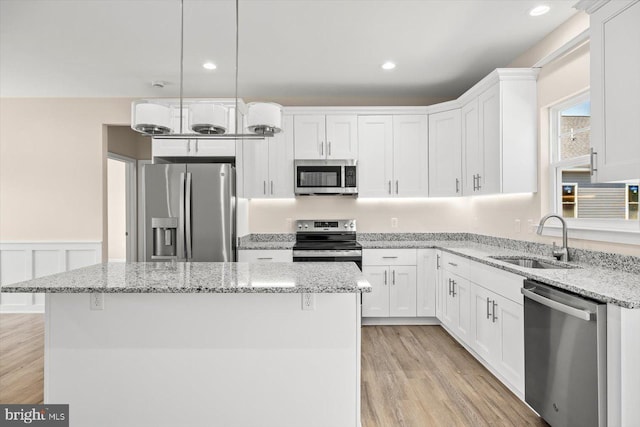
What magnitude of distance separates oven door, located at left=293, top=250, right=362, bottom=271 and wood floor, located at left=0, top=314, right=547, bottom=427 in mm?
816

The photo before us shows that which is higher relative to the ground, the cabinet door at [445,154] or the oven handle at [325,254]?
the cabinet door at [445,154]

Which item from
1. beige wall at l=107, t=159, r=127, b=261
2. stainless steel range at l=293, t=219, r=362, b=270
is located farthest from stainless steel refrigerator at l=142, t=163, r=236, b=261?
beige wall at l=107, t=159, r=127, b=261

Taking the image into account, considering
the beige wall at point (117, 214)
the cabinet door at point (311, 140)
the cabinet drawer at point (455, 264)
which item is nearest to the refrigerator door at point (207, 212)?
the cabinet door at point (311, 140)

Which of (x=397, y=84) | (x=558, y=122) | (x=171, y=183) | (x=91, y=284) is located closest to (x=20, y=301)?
(x=171, y=183)

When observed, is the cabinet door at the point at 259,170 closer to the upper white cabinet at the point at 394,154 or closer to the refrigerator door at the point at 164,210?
the refrigerator door at the point at 164,210

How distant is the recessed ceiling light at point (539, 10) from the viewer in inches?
101

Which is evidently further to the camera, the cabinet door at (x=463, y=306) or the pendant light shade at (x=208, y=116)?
the cabinet door at (x=463, y=306)

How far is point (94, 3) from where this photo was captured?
2535 mm

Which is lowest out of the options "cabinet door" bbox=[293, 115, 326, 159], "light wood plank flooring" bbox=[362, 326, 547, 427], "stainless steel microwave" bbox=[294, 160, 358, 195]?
"light wood plank flooring" bbox=[362, 326, 547, 427]

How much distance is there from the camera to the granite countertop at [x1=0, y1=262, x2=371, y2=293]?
173 cm

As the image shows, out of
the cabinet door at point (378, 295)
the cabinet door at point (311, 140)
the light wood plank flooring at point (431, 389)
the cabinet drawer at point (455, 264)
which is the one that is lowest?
the light wood plank flooring at point (431, 389)

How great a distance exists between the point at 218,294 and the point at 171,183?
2110 mm

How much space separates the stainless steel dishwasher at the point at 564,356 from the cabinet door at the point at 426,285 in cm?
178

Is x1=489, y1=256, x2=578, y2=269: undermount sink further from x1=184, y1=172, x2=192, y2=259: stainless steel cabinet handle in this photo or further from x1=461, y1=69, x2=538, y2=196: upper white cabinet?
x1=184, y1=172, x2=192, y2=259: stainless steel cabinet handle
